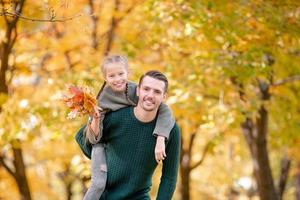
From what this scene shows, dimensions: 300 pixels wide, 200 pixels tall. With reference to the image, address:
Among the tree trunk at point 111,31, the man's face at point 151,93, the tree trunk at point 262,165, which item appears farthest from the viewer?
the tree trunk at point 111,31

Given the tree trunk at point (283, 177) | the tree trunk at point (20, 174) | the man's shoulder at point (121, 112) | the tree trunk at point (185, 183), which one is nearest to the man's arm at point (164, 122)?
the man's shoulder at point (121, 112)

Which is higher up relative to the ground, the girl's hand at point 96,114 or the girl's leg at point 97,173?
the girl's hand at point 96,114

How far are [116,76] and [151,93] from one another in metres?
0.37

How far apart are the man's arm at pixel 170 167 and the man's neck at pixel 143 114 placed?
20cm

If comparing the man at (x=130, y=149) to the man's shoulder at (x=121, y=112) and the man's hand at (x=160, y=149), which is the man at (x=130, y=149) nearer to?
the man's shoulder at (x=121, y=112)

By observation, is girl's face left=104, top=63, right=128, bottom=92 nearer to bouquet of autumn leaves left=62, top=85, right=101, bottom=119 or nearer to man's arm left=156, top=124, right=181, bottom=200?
bouquet of autumn leaves left=62, top=85, right=101, bottom=119

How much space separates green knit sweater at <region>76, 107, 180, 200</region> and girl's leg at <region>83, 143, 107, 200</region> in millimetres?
49

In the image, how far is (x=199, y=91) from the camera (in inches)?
444

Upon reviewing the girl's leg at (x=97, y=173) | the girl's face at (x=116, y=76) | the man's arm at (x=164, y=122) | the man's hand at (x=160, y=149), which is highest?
the girl's face at (x=116, y=76)

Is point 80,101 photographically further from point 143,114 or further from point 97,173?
point 97,173

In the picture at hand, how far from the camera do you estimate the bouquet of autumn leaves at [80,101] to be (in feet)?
15.1

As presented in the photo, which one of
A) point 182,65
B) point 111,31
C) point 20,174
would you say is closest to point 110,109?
point 182,65

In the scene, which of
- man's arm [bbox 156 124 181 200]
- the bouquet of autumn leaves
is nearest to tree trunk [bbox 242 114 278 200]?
man's arm [bbox 156 124 181 200]

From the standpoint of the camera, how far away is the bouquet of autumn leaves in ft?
15.1
